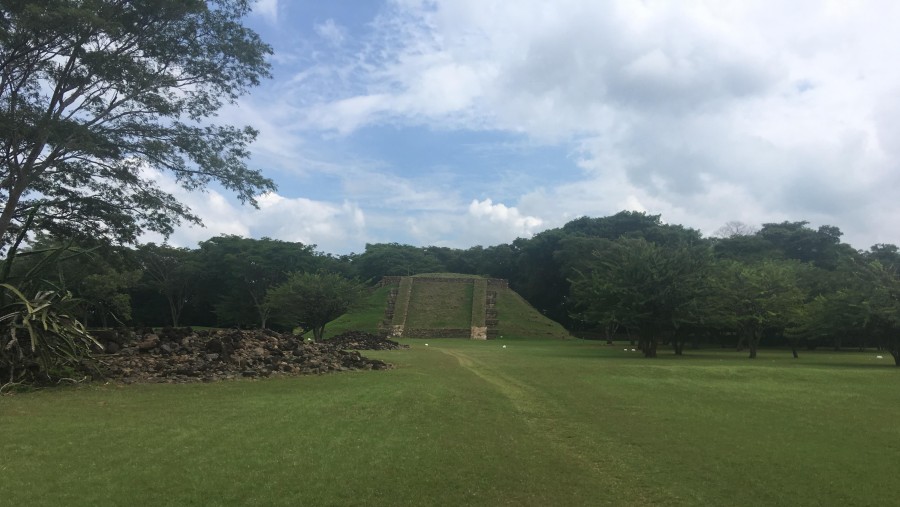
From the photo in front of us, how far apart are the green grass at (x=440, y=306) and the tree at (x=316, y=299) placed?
12592mm

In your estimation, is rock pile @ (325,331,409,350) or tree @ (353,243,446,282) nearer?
rock pile @ (325,331,409,350)

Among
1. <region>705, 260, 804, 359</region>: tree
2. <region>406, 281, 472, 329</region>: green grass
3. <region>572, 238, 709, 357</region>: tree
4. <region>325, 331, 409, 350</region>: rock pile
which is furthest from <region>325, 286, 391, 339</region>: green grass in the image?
<region>705, 260, 804, 359</region>: tree

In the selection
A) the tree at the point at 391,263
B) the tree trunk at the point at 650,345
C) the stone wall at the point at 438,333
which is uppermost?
the tree at the point at 391,263

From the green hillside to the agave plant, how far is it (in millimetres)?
30272

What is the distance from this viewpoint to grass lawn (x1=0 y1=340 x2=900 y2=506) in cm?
579

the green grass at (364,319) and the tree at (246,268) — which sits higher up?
the tree at (246,268)

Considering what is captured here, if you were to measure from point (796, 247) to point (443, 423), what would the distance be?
190 feet

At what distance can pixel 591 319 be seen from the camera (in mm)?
30266

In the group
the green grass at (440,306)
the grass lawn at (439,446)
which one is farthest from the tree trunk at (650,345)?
the green grass at (440,306)

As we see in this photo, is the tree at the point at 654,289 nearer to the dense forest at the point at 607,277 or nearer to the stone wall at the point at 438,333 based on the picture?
the dense forest at the point at 607,277

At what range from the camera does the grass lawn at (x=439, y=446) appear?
5.79 m

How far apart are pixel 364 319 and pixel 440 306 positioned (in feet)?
23.4

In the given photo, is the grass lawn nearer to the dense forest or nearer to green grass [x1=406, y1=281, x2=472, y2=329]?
the dense forest

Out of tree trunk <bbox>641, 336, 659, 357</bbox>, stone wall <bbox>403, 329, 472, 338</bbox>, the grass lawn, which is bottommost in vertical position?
stone wall <bbox>403, 329, 472, 338</bbox>
